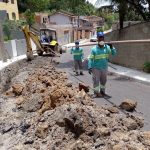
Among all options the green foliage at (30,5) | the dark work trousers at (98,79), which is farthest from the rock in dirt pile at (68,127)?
the green foliage at (30,5)

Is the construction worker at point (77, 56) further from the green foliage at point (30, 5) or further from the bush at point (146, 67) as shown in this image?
the green foliage at point (30, 5)

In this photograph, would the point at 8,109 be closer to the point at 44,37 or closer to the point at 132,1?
the point at 132,1

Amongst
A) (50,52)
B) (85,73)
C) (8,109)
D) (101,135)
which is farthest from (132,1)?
(101,135)

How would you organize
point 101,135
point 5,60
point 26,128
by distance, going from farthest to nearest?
point 5,60 < point 26,128 < point 101,135

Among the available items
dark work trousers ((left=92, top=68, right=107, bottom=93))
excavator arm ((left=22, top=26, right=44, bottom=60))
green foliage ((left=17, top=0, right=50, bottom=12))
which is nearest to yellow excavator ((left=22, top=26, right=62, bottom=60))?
excavator arm ((left=22, top=26, right=44, bottom=60))

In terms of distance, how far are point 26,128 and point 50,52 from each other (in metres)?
20.8

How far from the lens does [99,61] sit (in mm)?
11188

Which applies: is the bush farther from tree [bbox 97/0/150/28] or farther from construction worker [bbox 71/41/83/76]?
tree [bbox 97/0/150/28]

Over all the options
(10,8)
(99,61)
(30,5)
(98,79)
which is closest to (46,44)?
(98,79)

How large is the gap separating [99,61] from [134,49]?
28.7ft

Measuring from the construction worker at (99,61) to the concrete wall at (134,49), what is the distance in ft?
23.4

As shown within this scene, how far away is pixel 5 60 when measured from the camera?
27.4 m

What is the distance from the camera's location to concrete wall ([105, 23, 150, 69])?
18.5m

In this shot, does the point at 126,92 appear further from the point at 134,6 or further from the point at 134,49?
the point at 134,6
